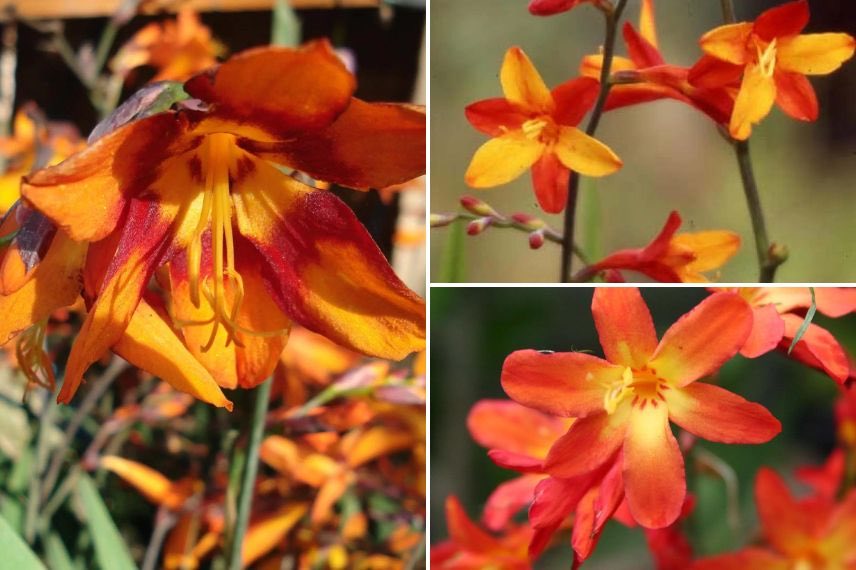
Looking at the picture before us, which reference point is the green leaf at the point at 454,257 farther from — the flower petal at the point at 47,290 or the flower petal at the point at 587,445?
the flower petal at the point at 47,290

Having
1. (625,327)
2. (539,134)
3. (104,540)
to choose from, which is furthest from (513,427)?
(104,540)

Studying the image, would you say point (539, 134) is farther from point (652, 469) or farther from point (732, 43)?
point (652, 469)

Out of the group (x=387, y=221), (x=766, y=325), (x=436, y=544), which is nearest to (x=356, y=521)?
(x=436, y=544)

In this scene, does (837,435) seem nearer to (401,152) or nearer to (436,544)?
(436,544)

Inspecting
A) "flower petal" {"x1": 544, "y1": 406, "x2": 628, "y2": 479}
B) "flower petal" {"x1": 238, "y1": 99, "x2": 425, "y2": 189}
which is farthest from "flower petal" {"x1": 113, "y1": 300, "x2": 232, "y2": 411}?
"flower petal" {"x1": 544, "y1": 406, "x2": 628, "y2": 479}

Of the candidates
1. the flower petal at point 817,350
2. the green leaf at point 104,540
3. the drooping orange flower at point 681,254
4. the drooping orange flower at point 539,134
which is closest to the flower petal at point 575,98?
the drooping orange flower at point 539,134

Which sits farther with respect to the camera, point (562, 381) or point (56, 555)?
point (56, 555)

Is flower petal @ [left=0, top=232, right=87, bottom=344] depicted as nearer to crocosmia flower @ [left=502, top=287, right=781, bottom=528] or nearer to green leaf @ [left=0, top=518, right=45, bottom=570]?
green leaf @ [left=0, top=518, right=45, bottom=570]
